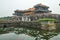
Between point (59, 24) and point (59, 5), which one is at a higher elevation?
point (59, 5)

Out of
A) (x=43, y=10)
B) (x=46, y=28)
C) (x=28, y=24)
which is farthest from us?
(x=43, y=10)

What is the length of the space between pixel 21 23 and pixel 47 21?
243 centimetres

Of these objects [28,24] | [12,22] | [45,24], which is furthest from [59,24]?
[12,22]

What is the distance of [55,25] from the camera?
41.5ft

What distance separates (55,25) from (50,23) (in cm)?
47

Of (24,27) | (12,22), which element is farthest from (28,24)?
(12,22)

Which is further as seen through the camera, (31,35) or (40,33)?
(40,33)

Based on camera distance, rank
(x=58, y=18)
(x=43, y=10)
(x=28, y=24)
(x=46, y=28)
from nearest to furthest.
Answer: (x=46, y=28), (x=28, y=24), (x=58, y=18), (x=43, y=10)

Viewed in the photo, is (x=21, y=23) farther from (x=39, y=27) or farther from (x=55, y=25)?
(x=55, y=25)

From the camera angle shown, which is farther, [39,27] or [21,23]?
[21,23]

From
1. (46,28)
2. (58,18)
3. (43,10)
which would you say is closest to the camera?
(46,28)

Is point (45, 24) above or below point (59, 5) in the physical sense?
below

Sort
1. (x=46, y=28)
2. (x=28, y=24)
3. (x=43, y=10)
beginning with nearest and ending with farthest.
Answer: (x=46, y=28)
(x=28, y=24)
(x=43, y=10)

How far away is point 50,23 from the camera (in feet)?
41.1
